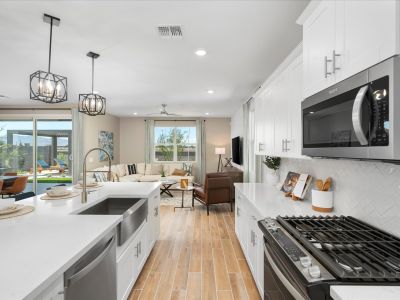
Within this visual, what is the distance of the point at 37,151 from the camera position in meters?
6.25

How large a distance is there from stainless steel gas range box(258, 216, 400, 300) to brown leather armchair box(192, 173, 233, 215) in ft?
10.7

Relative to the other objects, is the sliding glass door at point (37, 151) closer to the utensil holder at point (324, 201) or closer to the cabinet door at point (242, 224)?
the cabinet door at point (242, 224)

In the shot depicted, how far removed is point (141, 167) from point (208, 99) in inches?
155

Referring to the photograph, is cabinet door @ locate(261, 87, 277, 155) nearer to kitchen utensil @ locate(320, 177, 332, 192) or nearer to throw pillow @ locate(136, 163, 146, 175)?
kitchen utensil @ locate(320, 177, 332, 192)

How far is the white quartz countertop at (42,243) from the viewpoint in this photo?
0.80 m

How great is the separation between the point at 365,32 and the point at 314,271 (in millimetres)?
1024

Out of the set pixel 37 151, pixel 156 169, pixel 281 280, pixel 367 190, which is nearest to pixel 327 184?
pixel 367 190

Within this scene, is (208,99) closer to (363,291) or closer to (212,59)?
(212,59)

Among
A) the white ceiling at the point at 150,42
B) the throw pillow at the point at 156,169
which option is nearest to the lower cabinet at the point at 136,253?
the white ceiling at the point at 150,42

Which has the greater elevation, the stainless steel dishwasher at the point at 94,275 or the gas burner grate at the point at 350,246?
the gas burner grate at the point at 350,246

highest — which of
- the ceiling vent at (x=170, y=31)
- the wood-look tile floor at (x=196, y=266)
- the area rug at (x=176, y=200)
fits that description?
the ceiling vent at (x=170, y=31)

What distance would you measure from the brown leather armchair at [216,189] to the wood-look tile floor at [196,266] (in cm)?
66

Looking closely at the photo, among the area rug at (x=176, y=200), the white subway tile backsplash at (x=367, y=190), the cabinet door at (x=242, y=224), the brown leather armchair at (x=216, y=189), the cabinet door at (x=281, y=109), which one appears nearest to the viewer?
the white subway tile backsplash at (x=367, y=190)

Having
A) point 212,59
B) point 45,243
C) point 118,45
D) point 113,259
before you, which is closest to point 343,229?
point 113,259
